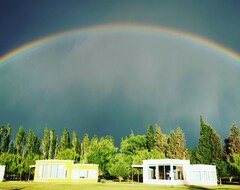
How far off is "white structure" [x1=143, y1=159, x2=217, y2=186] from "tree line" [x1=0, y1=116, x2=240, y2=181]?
6831 millimetres

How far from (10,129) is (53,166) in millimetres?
38803

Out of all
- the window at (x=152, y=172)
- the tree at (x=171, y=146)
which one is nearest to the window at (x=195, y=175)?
the window at (x=152, y=172)

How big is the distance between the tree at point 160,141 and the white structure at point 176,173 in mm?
31221

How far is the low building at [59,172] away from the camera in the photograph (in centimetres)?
3625

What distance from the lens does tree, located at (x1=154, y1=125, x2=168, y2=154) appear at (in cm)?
6694

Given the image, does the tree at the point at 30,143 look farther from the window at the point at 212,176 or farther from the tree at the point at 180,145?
the window at the point at 212,176

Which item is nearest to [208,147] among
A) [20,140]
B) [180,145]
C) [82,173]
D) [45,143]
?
[180,145]

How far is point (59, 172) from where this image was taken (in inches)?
1441

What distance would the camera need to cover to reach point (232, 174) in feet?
134

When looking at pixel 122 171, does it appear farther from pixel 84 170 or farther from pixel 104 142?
pixel 104 142

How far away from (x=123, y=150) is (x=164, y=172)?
31602 mm

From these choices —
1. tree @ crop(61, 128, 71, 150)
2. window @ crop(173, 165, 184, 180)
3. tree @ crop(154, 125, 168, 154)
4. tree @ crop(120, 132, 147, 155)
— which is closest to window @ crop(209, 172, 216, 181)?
window @ crop(173, 165, 184, 180)

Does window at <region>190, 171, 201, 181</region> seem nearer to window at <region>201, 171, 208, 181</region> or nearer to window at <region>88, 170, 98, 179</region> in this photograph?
window at <region>201, 171, 208, 181</region>

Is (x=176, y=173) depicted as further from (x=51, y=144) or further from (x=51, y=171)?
(x=51, y=144)
